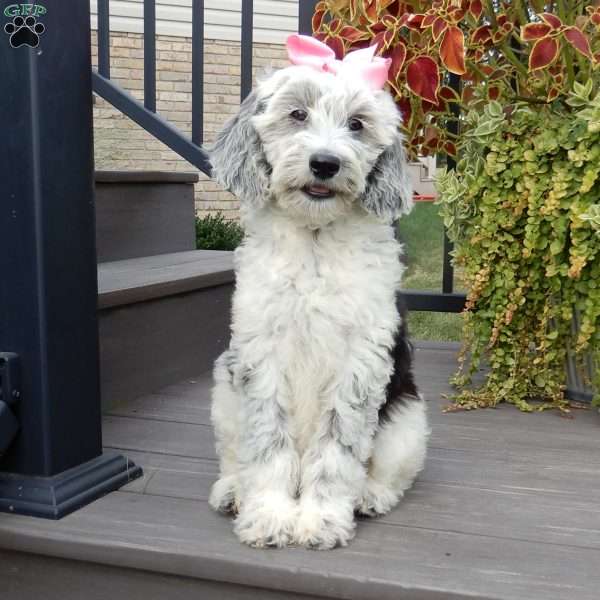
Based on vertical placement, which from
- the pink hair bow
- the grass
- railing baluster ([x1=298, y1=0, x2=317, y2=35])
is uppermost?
railing baluster ([x1=298, y1=0, x2=317, y2=35])

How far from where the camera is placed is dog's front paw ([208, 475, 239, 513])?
208cm

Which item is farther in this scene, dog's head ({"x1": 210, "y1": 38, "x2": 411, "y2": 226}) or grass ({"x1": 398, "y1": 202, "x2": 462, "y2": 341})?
grass ({"x1": 398, "y1": 202, "x2": 462, "y2": 341})

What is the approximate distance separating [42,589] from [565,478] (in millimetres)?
1522

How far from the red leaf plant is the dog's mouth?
99cm

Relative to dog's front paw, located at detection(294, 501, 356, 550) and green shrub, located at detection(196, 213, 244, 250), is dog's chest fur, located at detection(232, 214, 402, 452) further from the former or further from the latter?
green shrub, located at detection(196, 213, 244, 250)

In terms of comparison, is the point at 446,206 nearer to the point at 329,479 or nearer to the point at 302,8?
the point at 302,8

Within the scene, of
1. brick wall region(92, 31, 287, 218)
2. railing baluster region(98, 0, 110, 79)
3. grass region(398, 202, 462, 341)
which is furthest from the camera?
brick wall region(92, 31, 287, 218)

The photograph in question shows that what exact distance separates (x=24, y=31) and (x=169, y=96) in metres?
6.04

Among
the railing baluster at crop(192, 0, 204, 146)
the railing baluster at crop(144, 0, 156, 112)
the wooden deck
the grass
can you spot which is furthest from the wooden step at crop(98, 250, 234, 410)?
the grass

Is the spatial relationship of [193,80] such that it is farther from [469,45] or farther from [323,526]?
[323,526]

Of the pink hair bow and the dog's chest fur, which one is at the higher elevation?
the pink hair bow

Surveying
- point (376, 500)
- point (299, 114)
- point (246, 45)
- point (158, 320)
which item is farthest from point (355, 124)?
point (246, 45)

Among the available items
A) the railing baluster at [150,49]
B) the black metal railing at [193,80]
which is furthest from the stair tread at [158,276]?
the railing baluster at [150,49]

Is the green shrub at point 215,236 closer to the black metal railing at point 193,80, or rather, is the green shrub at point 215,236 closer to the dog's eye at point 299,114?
the black metal railing at point 193,80
